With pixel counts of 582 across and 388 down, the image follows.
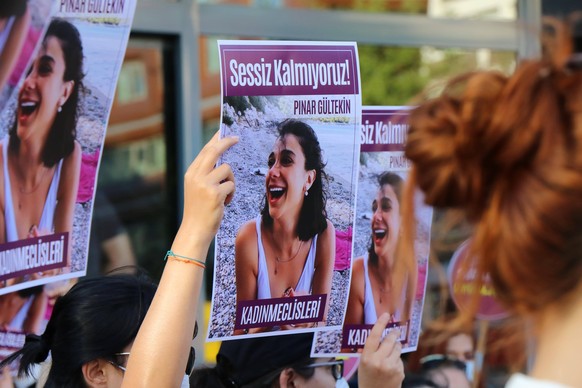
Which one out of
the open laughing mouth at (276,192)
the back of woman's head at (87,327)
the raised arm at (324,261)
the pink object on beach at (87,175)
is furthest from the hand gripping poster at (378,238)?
the pink object on beach at (87,175)

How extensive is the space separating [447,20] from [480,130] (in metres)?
2.94

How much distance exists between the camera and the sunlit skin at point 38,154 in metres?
1.94

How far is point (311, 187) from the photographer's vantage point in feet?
6.50

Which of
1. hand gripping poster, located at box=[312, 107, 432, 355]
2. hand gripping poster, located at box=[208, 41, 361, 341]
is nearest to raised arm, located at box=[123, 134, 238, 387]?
hand gripping poster, located at box=[208, 41, 361, 341]

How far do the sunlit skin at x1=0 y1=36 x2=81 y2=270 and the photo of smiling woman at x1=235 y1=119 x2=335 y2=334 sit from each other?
39cm

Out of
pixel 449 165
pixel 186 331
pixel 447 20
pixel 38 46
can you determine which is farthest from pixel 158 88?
pixel 449 165

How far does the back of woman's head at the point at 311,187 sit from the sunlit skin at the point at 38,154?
0.42 meters

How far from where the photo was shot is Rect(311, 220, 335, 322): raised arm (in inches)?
79.5

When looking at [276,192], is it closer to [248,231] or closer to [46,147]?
[248,231]

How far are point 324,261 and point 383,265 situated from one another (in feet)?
0.65

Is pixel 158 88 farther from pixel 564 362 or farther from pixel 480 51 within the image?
pixel 564 362

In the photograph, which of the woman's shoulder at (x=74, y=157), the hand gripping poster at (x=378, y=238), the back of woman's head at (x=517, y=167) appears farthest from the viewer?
the hand gripping poster at (x=378, y=238)

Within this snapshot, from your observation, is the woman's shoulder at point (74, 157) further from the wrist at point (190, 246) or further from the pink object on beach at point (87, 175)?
the wrist at point (190, 246)

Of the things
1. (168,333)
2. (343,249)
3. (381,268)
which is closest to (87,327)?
(168,333)
